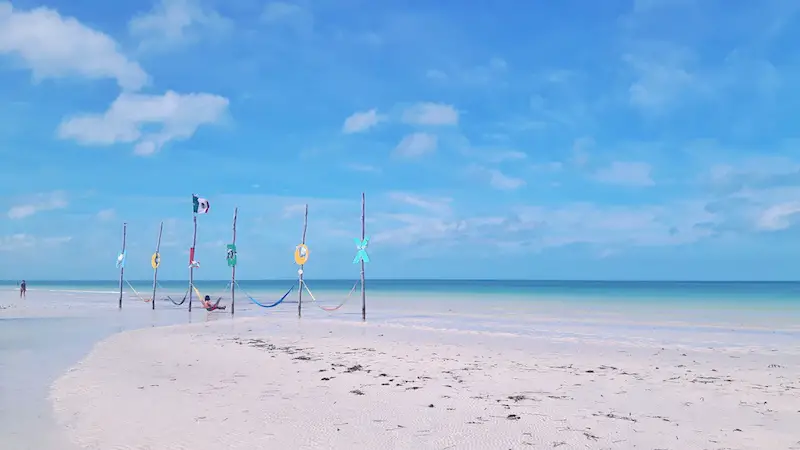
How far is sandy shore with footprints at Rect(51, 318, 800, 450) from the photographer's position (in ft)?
19.9

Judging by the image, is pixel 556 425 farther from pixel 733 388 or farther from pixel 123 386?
pixel 123 386

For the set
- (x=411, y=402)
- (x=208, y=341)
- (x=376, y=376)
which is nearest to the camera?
(x=411, y=402)

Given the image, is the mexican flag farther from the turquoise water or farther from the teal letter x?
the turquoise water

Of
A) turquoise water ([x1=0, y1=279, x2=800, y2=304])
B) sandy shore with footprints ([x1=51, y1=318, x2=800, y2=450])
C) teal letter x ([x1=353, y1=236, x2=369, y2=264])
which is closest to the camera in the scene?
sandy shore with footprints ([x1=51, y1=318, x2=800, y2=450])

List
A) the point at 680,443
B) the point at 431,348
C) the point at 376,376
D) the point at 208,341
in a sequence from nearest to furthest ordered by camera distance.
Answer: the point at 680,443, the point at 376,376, the point at 431,348, the point at 208,341

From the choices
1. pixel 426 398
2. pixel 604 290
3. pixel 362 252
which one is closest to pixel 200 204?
pixel 362 252

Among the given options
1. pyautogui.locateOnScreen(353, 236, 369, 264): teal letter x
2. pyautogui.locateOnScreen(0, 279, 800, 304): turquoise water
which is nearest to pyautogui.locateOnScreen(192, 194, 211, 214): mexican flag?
pyautogui.locateOnScreen(353, 236, 369, 264): teal letter x

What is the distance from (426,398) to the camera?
25.9ft

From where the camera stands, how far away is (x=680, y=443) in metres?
5.93

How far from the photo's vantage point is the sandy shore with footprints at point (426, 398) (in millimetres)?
6062

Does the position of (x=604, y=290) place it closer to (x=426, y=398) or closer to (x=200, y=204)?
(x=200, y=204)

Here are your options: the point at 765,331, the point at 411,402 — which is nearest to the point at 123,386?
the point at 411,402

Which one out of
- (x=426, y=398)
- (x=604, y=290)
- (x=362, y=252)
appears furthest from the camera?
(x=604, y=290)

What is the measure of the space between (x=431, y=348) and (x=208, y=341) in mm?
5723
